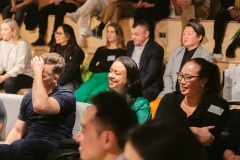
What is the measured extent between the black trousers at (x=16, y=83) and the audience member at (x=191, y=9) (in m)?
1.73

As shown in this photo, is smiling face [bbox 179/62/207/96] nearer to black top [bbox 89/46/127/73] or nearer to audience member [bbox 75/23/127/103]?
audience member [bbox 75/23/127/103]

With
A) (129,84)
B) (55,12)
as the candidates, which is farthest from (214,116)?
(55,12)

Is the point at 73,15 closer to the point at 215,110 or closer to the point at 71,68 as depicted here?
the point at 71,68

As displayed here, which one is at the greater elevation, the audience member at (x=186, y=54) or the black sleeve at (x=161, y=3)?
the black sleeve at (x=161, y=3)

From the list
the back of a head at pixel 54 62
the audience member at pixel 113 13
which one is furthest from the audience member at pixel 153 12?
the back of a head at pixel 54 62

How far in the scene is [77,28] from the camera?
6262 mm

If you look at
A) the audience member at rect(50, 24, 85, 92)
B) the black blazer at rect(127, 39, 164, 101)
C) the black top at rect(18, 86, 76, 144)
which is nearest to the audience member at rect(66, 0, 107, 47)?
the audience member at rect(50, 24, 85, 92)

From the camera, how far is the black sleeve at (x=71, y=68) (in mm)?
5086

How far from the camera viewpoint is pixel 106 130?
1.87 m

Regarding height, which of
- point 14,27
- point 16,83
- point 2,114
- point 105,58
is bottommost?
point 16,83

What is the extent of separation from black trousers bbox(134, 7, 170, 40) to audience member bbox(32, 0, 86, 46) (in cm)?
96

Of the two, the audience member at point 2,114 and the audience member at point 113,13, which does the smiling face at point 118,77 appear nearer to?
the audience member at point 2,114

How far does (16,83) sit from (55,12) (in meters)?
1.44

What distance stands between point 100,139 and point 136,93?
1309mm
